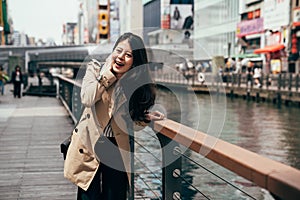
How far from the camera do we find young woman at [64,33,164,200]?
3.32 meters

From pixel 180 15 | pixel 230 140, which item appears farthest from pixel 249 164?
pixel 180 15

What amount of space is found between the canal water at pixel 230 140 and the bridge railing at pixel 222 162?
163 millimetres

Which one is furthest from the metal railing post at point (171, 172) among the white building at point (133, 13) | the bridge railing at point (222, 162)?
the white building at point (133, 13)

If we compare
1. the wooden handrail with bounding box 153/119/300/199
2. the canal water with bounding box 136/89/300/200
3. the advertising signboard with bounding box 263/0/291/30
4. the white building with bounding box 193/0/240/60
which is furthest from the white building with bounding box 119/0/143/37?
the wooden handrail with bounding box 153/119/300/199

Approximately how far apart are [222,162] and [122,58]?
115cm

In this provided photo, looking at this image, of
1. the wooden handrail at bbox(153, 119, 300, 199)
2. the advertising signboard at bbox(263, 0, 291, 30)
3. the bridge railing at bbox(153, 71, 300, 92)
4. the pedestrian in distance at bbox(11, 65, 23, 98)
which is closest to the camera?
the wooden handrail at bbox(153, 119, 300, 199)

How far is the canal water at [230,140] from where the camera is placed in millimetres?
6804

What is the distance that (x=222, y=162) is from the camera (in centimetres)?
246

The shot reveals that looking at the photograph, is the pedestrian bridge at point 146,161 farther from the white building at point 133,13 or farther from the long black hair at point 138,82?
the white building at point 133,13

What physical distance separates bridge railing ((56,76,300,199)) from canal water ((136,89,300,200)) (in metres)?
0.16

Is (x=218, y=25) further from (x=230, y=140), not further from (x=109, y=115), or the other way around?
(x=109, y=115)

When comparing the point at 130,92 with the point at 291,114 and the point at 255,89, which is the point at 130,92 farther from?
the point at 255,89

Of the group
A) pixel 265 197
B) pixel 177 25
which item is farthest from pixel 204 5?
pixel 265 197

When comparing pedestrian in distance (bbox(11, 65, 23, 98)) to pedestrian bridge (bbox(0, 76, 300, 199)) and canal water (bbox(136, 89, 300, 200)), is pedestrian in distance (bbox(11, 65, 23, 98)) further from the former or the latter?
pedestrian bridge (bbox(0, 76, 300, 199))
